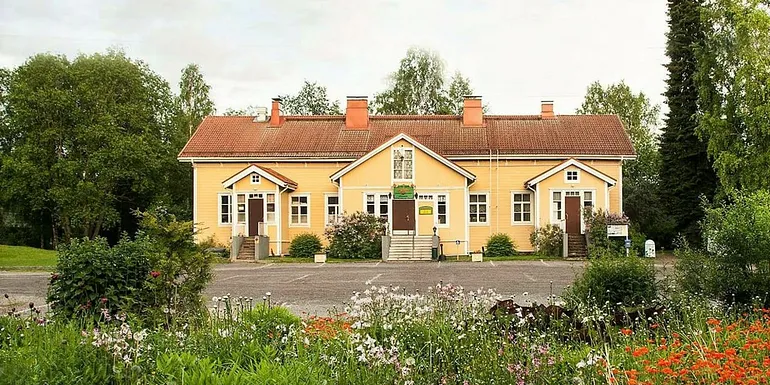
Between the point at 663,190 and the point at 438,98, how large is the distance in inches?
763

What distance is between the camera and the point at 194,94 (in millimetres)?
51969

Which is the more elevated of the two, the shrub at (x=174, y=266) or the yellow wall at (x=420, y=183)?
the yellow wall at (x=420, y=183)

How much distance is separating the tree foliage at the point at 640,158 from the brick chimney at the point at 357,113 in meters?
13.8

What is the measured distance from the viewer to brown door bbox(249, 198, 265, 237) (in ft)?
109

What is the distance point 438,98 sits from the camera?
52.5m

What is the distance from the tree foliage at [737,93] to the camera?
31.1 metres

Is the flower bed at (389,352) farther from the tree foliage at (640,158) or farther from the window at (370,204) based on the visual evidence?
the tree foliage at (640,158)

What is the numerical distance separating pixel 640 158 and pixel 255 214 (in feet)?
89.1

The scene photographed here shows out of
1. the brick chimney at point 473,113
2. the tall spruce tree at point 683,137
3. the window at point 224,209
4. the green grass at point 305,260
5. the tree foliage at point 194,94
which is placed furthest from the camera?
the tree foliage at point 194,94

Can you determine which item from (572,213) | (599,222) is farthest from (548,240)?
(599,222)

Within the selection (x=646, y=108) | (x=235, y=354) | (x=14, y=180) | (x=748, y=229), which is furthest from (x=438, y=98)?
(x=235, y=354)

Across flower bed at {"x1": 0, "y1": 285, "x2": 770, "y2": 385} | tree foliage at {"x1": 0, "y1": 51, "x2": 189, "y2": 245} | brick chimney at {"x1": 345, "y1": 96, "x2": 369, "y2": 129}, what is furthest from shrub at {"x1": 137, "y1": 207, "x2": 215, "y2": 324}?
tree foliage at {"x1": 0, "y1": 51, "x2": 189, "y2": 245}

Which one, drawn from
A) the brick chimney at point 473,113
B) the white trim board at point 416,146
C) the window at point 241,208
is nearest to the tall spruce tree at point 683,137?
the brick chimney at point 473,113

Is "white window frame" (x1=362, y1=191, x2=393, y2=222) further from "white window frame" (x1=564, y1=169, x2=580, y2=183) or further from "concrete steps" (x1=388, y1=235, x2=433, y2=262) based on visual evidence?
"white window frame" (x1=564, y1=169, x2=580, y2=183)
